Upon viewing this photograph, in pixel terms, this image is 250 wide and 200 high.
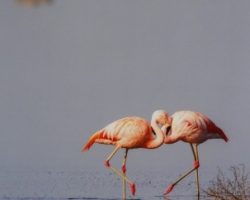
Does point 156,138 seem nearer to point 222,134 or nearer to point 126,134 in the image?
point 126,134

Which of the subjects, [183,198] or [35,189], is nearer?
[183,198]

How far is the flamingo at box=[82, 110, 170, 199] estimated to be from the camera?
1314cm

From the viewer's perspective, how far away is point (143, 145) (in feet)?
44.1

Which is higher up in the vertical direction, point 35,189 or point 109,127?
point 109,127

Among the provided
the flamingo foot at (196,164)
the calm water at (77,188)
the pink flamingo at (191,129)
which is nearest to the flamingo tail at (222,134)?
the pink flamingo at (191,129)

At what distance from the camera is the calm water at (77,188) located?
1393cm

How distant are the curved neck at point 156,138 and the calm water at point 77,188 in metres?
0.85

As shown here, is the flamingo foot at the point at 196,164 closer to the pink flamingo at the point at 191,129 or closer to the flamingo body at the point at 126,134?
the pink flamingo at the point at 191,129

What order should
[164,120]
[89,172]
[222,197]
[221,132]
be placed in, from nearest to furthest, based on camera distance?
[222,197] → [164,120] → [221,132] → [89,172]

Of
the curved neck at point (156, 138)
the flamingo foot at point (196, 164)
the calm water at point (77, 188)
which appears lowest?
the calm water at point (77, 188)

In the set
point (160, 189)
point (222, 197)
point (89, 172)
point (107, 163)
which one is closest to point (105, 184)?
point (160, 189)

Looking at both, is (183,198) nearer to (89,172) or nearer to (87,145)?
(87,145)

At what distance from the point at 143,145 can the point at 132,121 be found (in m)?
0.43

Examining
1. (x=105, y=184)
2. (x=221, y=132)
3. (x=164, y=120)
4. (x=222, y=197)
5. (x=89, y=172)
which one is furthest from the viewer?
(x=89, y=172)
